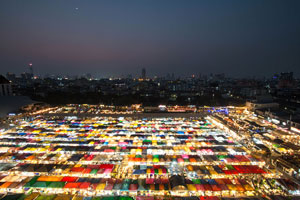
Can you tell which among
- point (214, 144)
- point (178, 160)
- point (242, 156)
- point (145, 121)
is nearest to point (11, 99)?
point (145, 121)

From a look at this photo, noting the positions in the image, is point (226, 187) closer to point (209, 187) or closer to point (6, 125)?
point (209, 187)

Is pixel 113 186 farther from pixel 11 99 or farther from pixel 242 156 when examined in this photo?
pixel 11 99

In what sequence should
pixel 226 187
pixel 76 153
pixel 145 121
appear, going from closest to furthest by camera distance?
1. pixel 226 187
2. pixel 76 153
3. pixel 145 121

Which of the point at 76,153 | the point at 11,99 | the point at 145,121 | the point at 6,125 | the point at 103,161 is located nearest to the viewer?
the point at 103,161

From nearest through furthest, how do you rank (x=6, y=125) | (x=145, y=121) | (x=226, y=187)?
1. (x=226, y=187)
2. (x=6, y=125)
3. (x=145, y=121)

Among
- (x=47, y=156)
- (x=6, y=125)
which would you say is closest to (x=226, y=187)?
(x=47, y=156)

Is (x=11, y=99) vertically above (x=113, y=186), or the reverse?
(x=11, y=99)

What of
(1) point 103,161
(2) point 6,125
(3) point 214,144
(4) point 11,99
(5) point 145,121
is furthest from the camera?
(4) point 11,99

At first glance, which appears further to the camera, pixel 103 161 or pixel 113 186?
pixel 103 161

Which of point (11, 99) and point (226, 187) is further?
point (11, 99)
